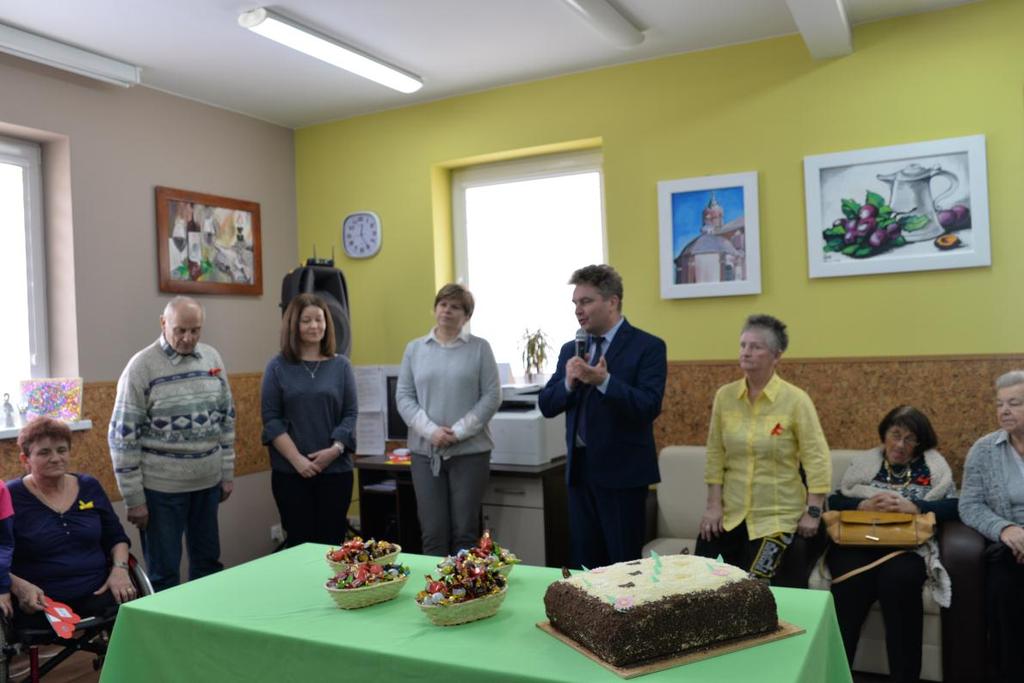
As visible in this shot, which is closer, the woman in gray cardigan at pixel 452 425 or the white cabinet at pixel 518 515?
the woman in gray cardigan at pixel 452 425

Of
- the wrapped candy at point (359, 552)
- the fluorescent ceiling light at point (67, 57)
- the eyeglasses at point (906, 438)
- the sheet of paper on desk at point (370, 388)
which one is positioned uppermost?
the fluorescent ceiling light at point (67, 57)

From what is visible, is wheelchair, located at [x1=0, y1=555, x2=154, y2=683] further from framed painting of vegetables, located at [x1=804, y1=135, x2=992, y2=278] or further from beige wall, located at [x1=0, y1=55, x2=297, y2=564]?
framed painting of vegetables, located at [x1=804, y1=135, x2=992, y2=278]

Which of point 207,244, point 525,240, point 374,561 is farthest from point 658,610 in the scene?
point 207,244

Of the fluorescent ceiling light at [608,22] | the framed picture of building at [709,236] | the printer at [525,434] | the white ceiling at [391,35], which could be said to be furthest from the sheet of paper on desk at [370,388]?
the fluorescent ceiling light at [608,22]

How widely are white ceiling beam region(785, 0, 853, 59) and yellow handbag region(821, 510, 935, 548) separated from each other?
2047 millimetres

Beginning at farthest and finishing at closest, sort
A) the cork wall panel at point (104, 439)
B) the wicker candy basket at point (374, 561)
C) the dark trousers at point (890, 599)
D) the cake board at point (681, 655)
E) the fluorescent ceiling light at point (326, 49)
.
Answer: the cork wall panel at point (104, 439)
the fluorescent ceiling light at point (326, 49)
the dark trousers at point (890, 599)
the wicker candy basket at point (374, 561)
the cake board at point (681, 655)

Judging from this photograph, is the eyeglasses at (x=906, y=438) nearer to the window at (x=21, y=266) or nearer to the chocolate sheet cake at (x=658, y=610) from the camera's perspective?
A: the chocolate sheet cake at (x=658, y=610)

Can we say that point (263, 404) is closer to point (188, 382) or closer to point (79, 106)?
point (188, 382)

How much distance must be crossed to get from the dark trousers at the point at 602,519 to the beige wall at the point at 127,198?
2.72 m

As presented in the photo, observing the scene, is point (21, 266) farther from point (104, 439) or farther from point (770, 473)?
point (770, 473)

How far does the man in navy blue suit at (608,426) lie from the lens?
118 inches

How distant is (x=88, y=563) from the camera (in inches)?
128

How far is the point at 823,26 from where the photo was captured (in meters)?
3.69

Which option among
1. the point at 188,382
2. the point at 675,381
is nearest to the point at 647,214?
the point at 675,381
